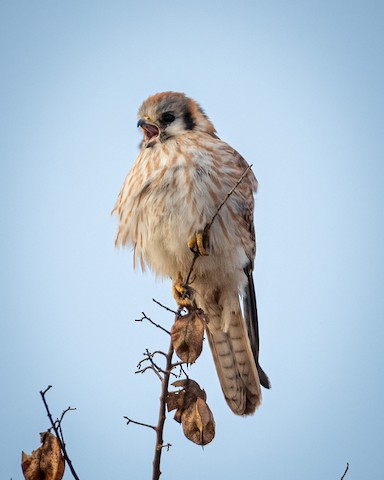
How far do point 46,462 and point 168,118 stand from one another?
8.00 feet

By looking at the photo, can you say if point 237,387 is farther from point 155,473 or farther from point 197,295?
→ point 155,473

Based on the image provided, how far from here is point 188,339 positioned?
2254 millimetres

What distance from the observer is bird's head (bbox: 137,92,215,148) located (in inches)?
146

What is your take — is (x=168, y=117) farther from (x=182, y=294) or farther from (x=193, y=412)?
(x=193, y=412)

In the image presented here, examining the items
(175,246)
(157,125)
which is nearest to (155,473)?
(175,246)

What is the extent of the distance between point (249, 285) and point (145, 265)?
2.01 feet

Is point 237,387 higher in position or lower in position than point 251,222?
lower

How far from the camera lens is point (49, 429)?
73.7 inches

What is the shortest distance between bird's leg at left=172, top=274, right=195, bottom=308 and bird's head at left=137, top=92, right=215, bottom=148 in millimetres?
810

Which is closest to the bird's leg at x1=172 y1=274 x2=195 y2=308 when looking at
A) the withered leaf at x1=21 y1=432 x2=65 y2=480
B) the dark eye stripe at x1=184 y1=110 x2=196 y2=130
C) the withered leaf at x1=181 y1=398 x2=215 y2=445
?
the dark eye stripe at x1=184 y1=110 x2=196 y2=130

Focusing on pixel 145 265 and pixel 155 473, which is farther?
pixel 145 265

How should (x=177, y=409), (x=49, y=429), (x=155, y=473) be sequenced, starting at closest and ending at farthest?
(x=155, y=473), (x=49, y=429), (x=177, y=409)

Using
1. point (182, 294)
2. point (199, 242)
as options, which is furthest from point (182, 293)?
point (199, 242)

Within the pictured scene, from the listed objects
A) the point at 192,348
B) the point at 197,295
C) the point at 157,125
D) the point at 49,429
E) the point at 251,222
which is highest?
the point at 157,125
